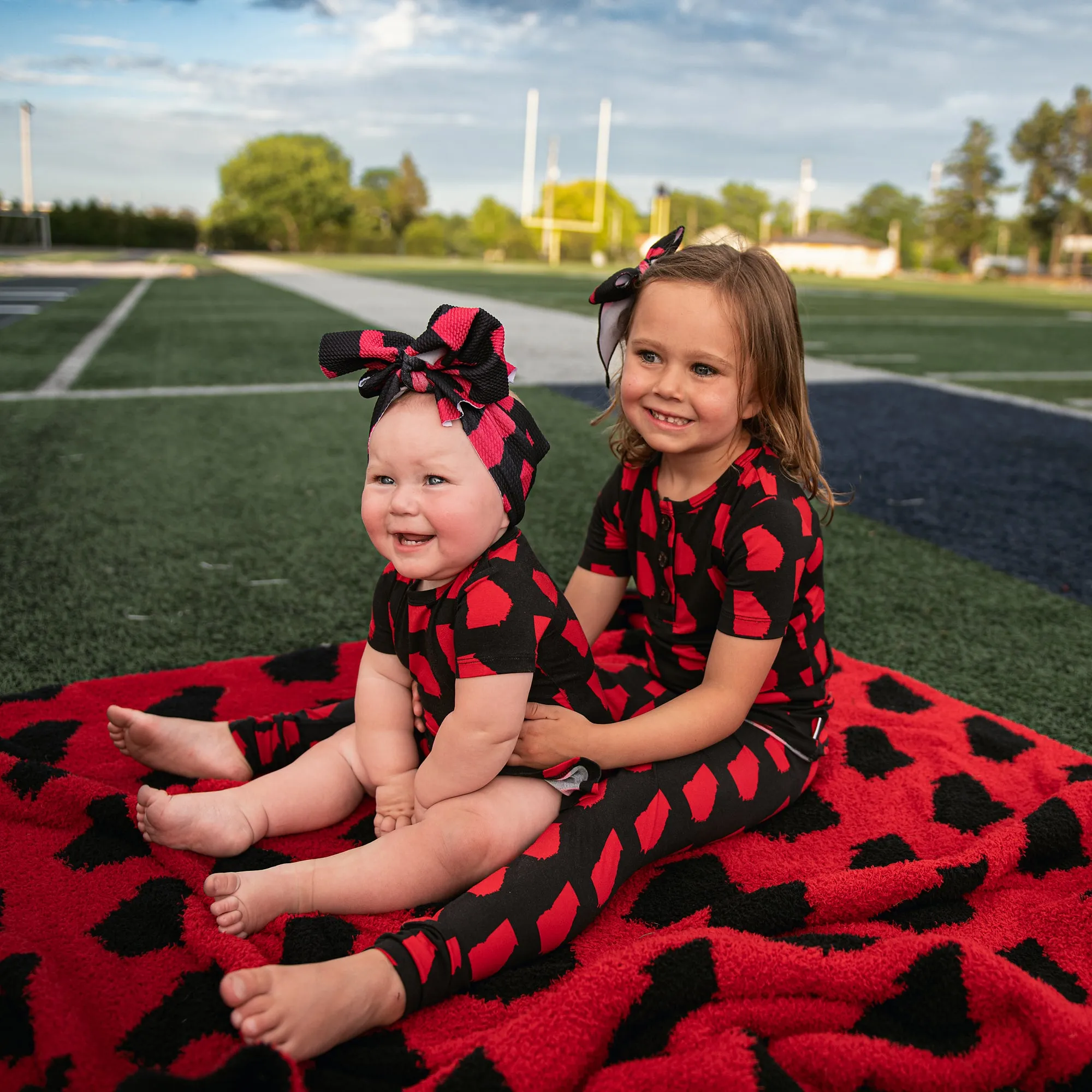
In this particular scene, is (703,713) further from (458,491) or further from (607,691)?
(458,491)

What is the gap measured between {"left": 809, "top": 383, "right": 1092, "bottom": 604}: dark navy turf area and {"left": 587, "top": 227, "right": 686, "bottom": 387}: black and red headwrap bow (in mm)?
1777

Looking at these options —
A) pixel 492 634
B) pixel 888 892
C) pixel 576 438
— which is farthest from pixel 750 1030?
pixel 576 438

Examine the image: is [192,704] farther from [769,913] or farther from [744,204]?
[744,204]

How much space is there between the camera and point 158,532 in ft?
11.1

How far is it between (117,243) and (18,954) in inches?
2025

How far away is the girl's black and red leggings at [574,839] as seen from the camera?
52.3 inches

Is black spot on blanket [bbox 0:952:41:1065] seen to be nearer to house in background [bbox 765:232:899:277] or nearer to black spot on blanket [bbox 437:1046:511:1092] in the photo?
black spot on blanket [bbox 437:1046:511:1092]

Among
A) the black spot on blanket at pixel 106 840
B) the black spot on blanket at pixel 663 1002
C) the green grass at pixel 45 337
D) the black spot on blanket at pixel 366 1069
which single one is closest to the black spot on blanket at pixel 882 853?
the black spot on blanket at pixel 663 1002

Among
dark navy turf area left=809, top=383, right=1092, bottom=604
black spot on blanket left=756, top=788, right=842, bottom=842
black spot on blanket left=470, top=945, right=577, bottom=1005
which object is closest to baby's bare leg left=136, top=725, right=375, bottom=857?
black spot on blanket left=470, top=945, right=577, bottom=1005

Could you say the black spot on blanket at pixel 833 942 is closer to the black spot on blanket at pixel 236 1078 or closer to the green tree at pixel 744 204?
the black spot on blanket at pixel 236 1078

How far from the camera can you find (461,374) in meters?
1.47

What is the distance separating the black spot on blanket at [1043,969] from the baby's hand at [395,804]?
931 mm

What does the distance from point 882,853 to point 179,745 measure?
128 centimetres

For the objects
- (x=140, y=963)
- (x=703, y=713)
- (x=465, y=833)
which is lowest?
(x=140, y=963)
